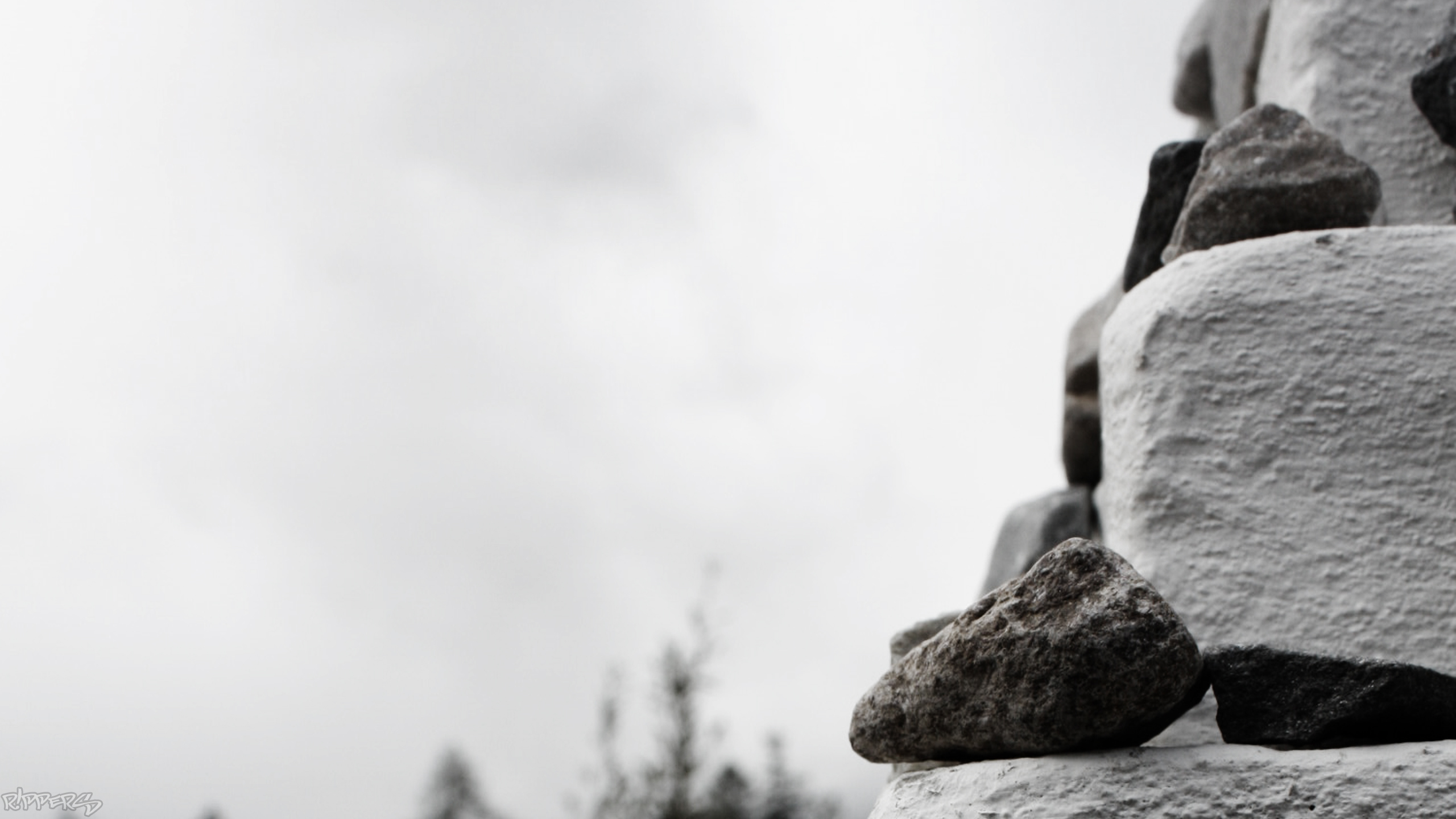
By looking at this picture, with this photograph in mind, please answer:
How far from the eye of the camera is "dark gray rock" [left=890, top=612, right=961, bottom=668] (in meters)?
2.00

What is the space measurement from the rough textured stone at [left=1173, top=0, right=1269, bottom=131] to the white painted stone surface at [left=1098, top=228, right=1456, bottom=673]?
131 cm

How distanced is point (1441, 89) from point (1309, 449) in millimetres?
765

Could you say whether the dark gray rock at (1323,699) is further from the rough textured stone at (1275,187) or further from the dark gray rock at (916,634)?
the rough textured stone at (1275,187)

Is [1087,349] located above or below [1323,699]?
above

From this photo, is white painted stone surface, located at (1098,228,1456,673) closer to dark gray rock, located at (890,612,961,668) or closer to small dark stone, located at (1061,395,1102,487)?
dark gray rock, located at (890,612,961,668)

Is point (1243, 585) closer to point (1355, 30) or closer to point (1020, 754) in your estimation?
point (1020, 754)

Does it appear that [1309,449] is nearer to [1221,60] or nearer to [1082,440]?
[1082,440]

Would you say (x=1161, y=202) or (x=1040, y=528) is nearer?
(x=1161, y=202)

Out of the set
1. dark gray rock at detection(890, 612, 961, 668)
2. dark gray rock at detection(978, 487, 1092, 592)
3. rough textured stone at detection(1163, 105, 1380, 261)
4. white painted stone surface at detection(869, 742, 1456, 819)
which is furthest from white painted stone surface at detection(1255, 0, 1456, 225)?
white painted stone surface at detection(869, 742, 1456, 819)

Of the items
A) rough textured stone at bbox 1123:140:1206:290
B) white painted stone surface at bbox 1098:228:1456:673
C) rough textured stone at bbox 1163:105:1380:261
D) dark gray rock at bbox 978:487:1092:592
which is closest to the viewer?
white painted stone surface at bbox 1098:228:1456:673

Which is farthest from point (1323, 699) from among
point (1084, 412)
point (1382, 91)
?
point (1084, 412)

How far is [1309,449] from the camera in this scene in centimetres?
175

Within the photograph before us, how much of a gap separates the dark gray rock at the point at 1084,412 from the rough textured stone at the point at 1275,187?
0.88m

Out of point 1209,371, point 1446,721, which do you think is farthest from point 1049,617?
point 1209,371
